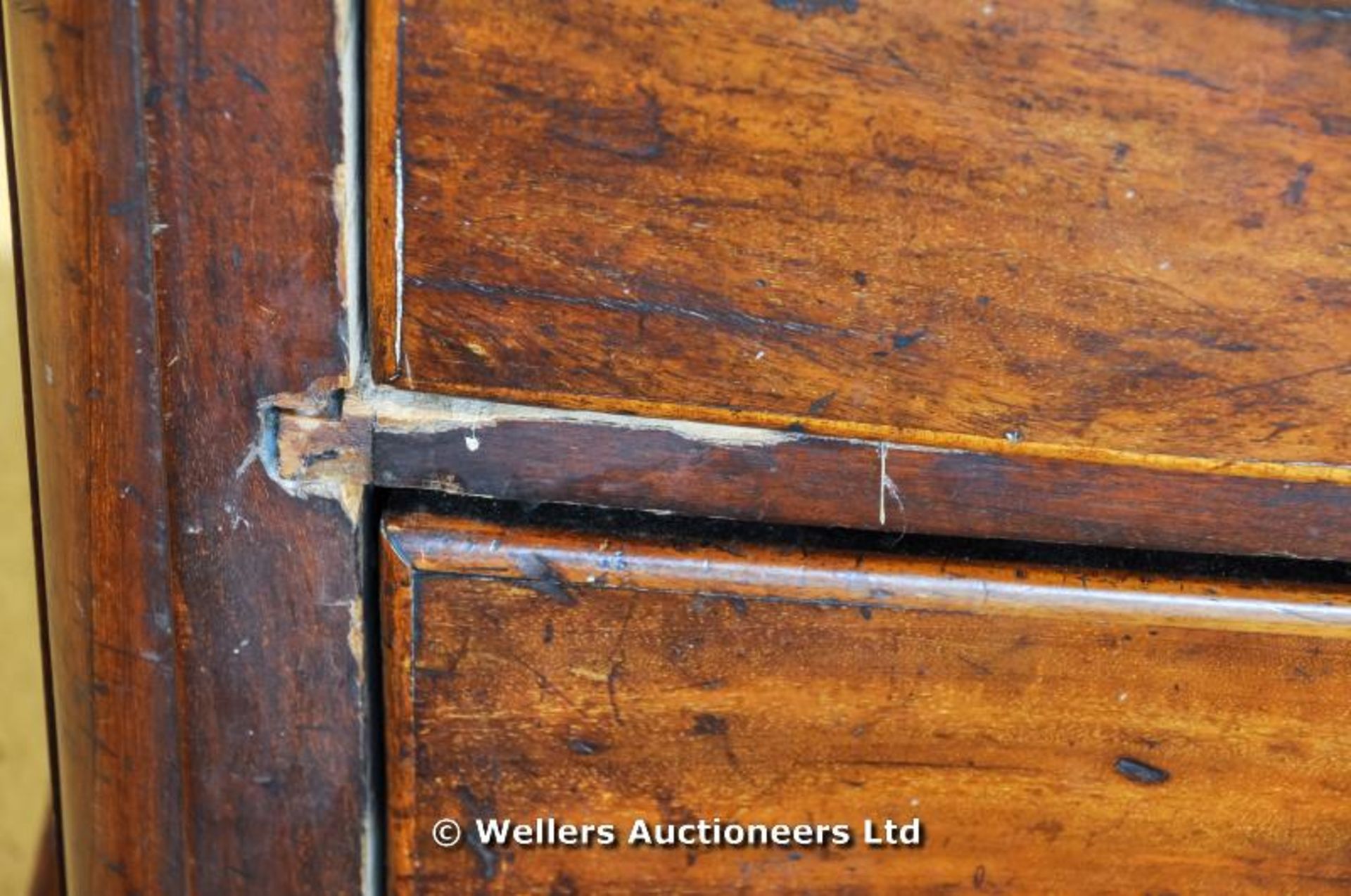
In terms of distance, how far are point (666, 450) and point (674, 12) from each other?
172 millimetres

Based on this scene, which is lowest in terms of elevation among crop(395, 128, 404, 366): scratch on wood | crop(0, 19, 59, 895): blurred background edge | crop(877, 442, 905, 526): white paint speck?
crop(0, 19, 59, 895): blurred background edge

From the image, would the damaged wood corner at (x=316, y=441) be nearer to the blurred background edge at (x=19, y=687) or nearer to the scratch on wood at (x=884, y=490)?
the scratch on wood at (x=884, y=490)

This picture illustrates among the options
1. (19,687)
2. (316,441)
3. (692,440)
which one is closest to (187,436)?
(316,441)

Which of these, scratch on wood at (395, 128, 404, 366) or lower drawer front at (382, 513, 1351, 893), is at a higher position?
scratch on wood at (395, 128, 404, 366)

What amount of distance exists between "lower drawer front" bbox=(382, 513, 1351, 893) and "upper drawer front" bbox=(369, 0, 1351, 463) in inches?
2.8

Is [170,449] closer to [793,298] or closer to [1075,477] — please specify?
[793,298]

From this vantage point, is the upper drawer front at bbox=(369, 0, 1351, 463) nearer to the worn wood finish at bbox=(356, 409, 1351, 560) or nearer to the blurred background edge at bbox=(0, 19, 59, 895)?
the worn wood finish at bbox=(356, 409, 1351, 560)

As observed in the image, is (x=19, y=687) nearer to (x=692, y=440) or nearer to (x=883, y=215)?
(x=692, y=440)

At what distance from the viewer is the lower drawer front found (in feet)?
1.62

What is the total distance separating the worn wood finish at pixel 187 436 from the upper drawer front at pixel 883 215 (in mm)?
43

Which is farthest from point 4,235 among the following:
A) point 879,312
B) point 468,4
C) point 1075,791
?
point 1075,791

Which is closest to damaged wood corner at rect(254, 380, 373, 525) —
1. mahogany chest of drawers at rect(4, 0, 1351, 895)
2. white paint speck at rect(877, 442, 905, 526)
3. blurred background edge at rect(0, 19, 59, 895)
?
mahogany chest of drawers at rect(4, 0, 1351, 895)

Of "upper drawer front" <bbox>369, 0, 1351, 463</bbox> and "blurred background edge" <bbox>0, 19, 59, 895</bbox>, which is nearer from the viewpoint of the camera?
"upper drawer front" <bbox>369, 0, 1351, 463</bbox>

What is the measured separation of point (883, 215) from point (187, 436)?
0.29 meters
